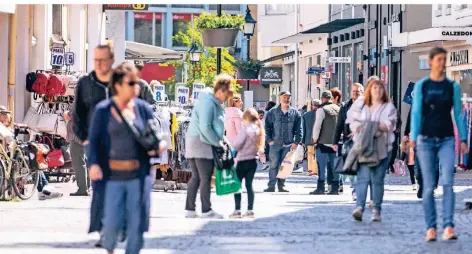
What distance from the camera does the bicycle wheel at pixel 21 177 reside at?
20.3 metres

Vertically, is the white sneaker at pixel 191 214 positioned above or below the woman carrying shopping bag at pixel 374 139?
below

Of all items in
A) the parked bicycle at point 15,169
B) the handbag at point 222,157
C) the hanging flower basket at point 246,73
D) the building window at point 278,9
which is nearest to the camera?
the handbag at point 222,157

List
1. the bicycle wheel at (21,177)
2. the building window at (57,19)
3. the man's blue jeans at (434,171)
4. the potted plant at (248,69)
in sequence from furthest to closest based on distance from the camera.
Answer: the potted plant at (248,69) → the building window at (57,19) → the bicycle wheel at (21,177) → the man's blue jeans at (434,171)

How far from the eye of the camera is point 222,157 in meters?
16.9

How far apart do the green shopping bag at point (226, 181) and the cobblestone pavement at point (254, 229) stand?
503 millimetres

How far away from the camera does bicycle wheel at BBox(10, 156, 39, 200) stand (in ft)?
66.6

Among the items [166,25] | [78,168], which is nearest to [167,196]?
[78,168]

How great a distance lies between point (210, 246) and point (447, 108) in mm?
2763

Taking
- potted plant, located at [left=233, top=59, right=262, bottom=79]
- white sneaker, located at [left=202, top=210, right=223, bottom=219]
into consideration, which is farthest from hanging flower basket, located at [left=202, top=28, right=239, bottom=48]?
potted plant, located at [left=233, top=59, right=262, bottom=79]

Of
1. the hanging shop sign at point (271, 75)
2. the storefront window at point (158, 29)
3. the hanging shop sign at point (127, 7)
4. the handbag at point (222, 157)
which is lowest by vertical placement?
the handbag at point (222, 157)

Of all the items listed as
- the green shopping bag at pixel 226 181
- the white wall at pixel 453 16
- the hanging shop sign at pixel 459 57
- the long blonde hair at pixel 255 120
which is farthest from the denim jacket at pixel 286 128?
the hanging shop sign at pixel 459 57

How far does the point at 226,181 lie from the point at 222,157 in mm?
373

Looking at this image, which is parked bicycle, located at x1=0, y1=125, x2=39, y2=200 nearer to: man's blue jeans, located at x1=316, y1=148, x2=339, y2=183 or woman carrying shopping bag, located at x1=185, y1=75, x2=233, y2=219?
woman carrying shopping bag, located at x1=185, y1=75, x2=233, y2=219

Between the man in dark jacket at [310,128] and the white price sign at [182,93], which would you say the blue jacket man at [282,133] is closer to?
the man in dark jacket at [310,128]
